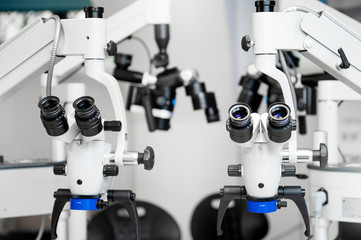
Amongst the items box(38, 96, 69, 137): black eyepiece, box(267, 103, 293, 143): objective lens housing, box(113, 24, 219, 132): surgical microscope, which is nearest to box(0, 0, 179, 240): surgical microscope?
box(38, 96, 69, 137): black eyepiece

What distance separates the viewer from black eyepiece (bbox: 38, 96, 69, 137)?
1.08m

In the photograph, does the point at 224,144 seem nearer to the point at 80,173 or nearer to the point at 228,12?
the point at 228,12

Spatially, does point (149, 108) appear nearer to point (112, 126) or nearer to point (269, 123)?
point (112, 126)

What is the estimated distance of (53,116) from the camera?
3.56 ft

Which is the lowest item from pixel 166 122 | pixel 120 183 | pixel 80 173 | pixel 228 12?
pixel 120 183

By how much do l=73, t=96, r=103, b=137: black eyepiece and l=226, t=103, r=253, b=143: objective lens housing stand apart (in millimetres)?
284

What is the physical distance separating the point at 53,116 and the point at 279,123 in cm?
47

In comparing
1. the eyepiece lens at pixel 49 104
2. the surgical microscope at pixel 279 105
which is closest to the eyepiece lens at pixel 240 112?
the surgical microscope at pixel 279 105

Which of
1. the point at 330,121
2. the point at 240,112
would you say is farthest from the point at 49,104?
the point at 330,121

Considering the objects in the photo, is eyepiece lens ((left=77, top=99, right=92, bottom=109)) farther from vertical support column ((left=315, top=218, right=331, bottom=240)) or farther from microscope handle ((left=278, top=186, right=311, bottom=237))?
vertical support column ((left=315, top=218, right=331, bottom=240))

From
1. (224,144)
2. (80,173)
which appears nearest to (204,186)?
(224,144)

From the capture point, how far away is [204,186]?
8.64 ft

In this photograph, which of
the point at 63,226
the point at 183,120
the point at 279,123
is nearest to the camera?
the point at 279,123

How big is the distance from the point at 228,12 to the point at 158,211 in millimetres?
1026
